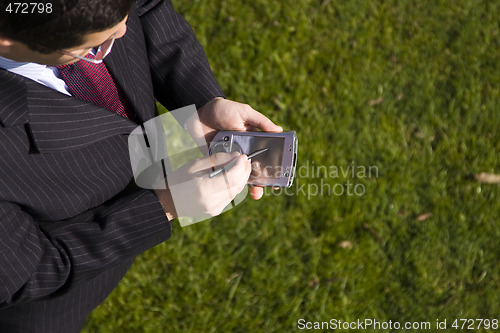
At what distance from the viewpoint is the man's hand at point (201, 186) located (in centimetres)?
192

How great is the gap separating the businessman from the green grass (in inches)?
47.0

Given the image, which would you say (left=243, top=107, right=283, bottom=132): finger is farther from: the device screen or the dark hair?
the dark hair

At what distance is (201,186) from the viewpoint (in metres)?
1.91

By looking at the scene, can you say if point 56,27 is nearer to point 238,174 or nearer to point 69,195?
point 69,195

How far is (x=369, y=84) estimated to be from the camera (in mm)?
3805

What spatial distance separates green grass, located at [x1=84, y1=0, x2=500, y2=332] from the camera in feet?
10.8

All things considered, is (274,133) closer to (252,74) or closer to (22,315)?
(22,315)

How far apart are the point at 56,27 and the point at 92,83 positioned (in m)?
0.42

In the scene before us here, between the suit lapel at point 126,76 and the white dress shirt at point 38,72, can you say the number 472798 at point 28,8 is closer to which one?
the white dress shirt at point 38,72

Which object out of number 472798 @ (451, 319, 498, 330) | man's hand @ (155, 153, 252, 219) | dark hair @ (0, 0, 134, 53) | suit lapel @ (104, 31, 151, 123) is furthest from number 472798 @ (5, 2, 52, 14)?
number 472798 @ (451, 319, 498, 330)

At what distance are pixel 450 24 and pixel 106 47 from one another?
3.12m

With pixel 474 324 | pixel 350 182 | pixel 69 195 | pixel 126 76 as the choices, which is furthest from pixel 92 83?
pixel 474 324

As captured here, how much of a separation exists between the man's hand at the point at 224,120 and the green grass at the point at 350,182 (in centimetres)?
123

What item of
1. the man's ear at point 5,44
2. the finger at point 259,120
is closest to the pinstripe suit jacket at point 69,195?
the man's ear at point 5,44
